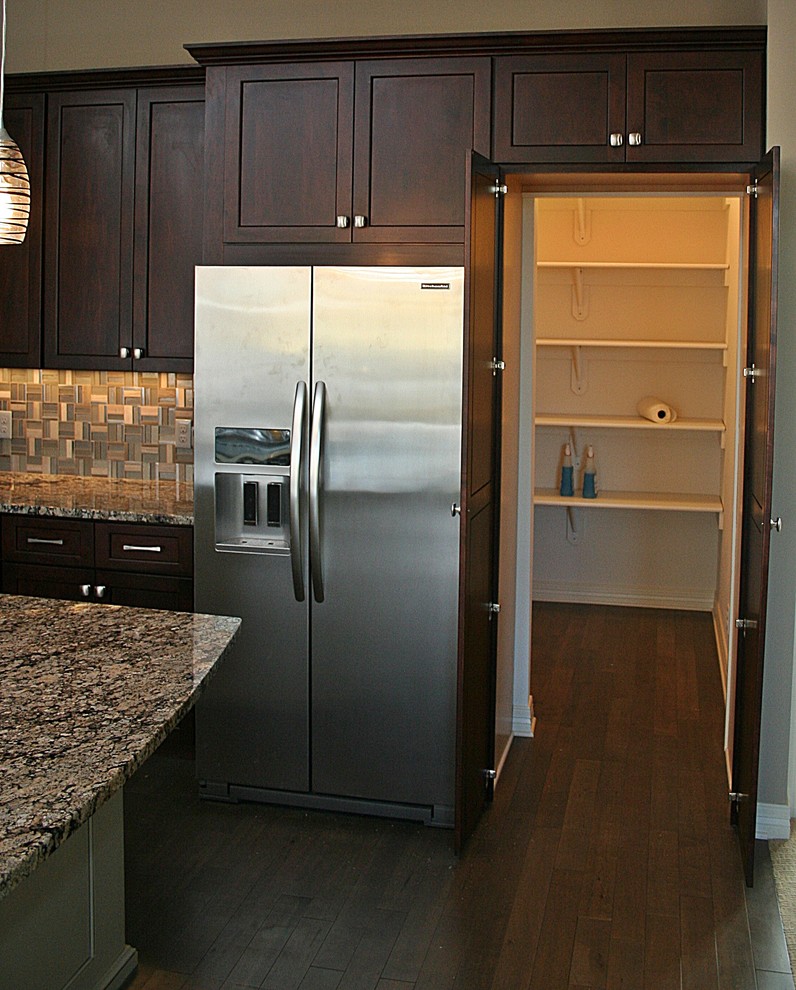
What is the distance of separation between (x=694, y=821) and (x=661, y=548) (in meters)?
3.13

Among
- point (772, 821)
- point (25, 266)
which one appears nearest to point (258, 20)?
point (25, 266)

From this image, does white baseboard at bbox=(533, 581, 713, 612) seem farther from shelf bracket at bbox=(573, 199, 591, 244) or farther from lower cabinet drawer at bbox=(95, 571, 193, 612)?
lower cabinet drawer at bbox=(95, 571, 193, 612)

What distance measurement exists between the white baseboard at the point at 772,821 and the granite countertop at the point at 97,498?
2.13 meters

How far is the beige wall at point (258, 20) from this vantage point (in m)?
4.23

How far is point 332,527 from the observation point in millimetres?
3627

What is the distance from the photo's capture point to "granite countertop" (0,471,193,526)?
13.1 ft

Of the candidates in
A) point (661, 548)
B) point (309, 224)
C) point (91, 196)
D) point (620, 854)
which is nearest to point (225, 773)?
point (620, 854)

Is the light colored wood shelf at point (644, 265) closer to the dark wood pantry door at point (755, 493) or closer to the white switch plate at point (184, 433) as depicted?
the white switch plate at point (184, 433)

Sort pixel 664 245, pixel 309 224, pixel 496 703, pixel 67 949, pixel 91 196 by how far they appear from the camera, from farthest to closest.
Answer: pixel 664 245 < pixel 91 196 < pixel 496 703 < pixel 309 224 < pixel 67 949

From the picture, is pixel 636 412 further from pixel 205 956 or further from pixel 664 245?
pixel 205 956

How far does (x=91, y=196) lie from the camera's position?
428cm

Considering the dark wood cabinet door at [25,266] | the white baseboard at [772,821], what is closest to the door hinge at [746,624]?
the white baseboard at [772,821]

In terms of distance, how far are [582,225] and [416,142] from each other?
10.0 feet

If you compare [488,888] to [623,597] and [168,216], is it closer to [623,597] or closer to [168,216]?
[168,216]
